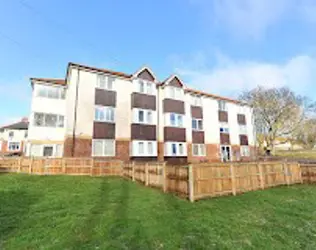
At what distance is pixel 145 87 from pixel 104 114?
6.06 m

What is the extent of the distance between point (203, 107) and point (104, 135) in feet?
50.4

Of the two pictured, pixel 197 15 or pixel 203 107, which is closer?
pixel 197 15

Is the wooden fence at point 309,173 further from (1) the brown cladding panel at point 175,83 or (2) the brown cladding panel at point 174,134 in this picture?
(1) the brown cladding panel at point 175,83

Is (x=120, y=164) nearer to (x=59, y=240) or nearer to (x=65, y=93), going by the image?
(x=65, y=93)

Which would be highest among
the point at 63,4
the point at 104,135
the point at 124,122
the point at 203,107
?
the point at 63,4

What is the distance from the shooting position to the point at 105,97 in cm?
2075

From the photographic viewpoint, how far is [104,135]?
19.9 meters

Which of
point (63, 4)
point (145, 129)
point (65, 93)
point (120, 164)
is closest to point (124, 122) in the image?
point (145, 129)

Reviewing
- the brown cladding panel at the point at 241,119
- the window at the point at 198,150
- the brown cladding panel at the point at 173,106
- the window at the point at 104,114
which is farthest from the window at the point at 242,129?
the window at the point at 104,114

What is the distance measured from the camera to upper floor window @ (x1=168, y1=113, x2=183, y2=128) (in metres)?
23.5

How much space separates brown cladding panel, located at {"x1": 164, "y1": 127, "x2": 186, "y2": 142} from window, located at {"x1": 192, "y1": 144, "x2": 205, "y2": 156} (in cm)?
267

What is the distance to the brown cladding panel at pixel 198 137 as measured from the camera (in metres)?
26.1

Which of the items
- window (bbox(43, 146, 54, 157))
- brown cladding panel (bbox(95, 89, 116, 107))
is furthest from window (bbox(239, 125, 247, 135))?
window (bbox(43, 146, 54, 157))

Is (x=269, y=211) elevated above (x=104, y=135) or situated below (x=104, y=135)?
below
